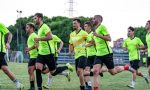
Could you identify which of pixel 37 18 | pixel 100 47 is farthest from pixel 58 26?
pixel 100 47

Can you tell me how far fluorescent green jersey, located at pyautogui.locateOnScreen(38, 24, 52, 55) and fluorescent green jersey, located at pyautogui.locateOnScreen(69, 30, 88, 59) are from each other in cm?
124

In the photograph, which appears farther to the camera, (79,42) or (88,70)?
(88,70)

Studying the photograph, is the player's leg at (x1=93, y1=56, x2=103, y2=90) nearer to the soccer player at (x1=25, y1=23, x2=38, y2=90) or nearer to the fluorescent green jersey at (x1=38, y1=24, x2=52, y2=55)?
the fluorescent green jersey at (x1=38, y1=24, x2=52, y2=55)

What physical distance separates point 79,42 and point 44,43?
145 cm

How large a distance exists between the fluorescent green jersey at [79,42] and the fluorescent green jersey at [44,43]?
48.6 inches

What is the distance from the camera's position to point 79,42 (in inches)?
617

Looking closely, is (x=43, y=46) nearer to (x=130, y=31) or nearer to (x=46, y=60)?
(x=46, y=60)

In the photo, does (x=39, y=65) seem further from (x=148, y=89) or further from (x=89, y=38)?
(x=148, y=89)

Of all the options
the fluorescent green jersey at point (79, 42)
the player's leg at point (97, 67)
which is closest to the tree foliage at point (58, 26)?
the fluorescent green jersey at point (79, 42)

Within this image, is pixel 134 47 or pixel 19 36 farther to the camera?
pixel 19 36

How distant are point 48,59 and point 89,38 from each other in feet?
7.01

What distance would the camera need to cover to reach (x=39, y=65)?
14.1 meters

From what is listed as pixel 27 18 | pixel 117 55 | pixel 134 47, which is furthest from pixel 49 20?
pixel 134 47

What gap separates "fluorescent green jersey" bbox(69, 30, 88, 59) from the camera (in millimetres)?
15445
